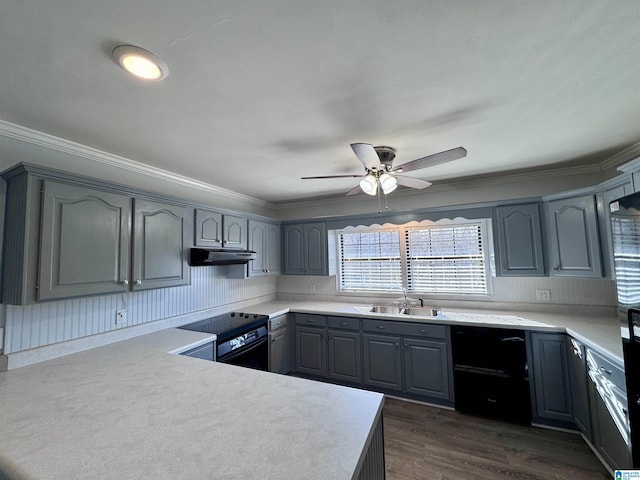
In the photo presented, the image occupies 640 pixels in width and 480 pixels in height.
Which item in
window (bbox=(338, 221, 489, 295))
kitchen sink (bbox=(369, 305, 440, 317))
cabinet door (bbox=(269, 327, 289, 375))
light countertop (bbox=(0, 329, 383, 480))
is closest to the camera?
light countertop (bbox=(0, 329, 383, 480))

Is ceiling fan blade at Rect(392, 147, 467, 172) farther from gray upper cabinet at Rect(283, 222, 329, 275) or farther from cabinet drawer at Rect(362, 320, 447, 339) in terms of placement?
gray upper cabinet at Rect(283, 222, 329, 275)

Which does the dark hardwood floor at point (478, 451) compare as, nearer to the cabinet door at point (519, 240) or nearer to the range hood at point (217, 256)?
the cabinet door at point (519, 240)

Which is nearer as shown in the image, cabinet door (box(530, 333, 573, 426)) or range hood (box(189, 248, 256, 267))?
cabinet door (box(530, 333, 573, 426))

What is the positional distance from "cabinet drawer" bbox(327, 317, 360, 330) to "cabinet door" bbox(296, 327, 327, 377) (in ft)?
0.52

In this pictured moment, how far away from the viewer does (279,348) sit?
3.21m

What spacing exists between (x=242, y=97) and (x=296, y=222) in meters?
2.48

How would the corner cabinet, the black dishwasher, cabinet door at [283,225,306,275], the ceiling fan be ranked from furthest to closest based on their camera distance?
cabinet door at [283,225,306,275] < the black dishwasher < the ceiling fan < the corner cabinet

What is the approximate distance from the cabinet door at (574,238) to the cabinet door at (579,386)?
2.13ft

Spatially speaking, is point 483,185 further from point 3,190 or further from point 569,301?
point 3,190

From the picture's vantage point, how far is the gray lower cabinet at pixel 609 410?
64.6 inches

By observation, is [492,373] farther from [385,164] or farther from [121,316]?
[121,316]

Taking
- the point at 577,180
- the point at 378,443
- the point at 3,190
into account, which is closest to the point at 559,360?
the point at 577,180

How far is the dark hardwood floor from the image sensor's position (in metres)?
1.91

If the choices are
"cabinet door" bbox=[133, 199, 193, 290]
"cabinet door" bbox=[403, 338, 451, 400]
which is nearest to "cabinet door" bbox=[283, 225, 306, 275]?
"cabinet door" bbox=[133, 199, 193, 290]
